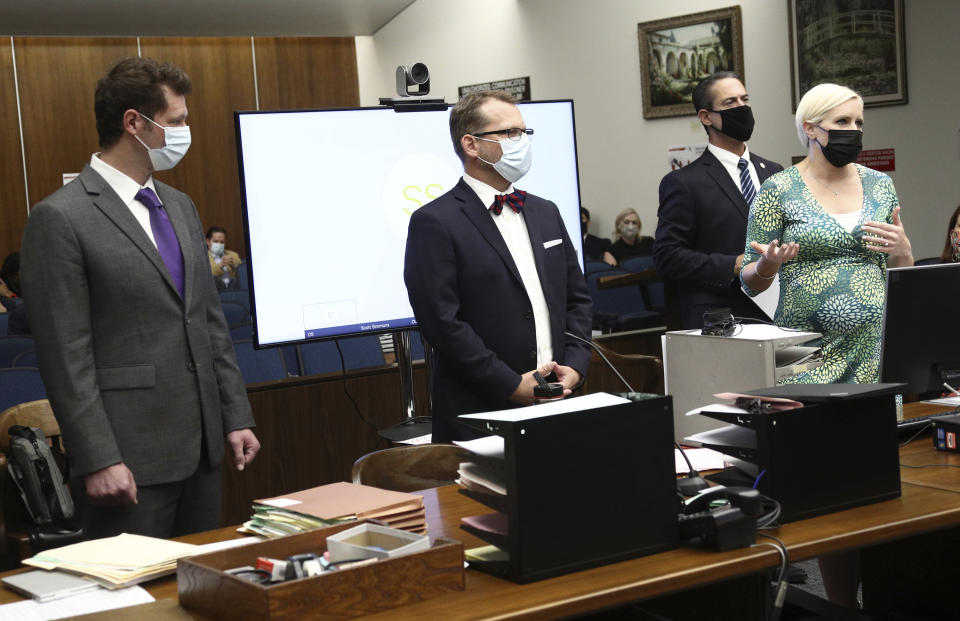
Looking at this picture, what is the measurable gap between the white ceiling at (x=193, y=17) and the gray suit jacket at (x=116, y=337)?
947 cm

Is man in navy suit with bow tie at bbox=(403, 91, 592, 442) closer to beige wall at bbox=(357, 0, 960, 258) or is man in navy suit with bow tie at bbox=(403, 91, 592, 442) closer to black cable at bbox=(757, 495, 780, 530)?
black cable at bbox=(757, 495, 780, 530)

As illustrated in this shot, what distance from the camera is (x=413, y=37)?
41.1ft

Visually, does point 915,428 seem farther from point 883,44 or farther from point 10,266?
point 10,266

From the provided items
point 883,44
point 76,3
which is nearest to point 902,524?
point 883,44

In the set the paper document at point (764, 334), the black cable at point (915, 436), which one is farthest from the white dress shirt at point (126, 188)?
the black cable at point (915, 436)

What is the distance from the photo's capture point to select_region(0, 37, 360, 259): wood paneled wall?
12.5 meters

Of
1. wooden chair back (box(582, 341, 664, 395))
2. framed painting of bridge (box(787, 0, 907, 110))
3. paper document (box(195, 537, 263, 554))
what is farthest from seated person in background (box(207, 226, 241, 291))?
paper document (box(195, 537, 263, 554))

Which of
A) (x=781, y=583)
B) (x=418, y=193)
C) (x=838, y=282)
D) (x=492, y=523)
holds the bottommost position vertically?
(x=781, y=583)

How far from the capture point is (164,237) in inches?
101

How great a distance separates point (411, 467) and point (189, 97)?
11334mm

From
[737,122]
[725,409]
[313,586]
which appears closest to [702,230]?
[737,122]

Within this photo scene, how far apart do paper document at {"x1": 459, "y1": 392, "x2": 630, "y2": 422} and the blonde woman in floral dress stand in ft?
4.24

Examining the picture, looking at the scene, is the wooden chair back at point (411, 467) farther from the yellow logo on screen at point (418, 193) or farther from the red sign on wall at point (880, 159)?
the red sign on wall at point (880, 159)

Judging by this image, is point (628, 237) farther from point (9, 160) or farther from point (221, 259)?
point (9, 160)
